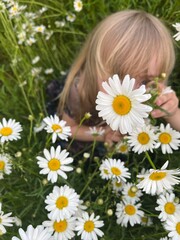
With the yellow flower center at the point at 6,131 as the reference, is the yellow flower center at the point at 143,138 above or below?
below

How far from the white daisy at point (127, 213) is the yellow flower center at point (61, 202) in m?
0.22

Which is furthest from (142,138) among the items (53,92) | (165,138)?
(53,92)

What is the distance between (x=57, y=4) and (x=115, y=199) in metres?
1.11

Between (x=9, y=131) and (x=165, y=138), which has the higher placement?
(x=9, y=131)

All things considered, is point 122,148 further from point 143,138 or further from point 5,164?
point 5,164

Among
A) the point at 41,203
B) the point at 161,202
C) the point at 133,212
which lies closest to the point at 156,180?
the point at 161,202

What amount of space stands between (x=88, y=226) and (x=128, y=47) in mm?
655

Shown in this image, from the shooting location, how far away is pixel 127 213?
1.28 m

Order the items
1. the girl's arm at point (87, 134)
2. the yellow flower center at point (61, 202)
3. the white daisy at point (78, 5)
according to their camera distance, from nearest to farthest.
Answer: the yellow flower center at point (61, 202)
the girl's arm at point (87, 134)
the white daisy at point (78, 5)

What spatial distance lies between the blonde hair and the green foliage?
0.94 ft

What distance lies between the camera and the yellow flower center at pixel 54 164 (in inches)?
45.7

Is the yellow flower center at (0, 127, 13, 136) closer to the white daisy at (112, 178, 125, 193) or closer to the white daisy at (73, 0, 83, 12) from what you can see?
the white daisy at (112, 178, 125, 193)

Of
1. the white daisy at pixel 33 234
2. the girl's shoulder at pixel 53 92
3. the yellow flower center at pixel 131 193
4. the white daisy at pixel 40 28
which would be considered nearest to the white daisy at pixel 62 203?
the white daisy at pixel 33 234

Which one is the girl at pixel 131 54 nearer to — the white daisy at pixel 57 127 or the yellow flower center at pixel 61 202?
the white daisy at pixel 57 127
